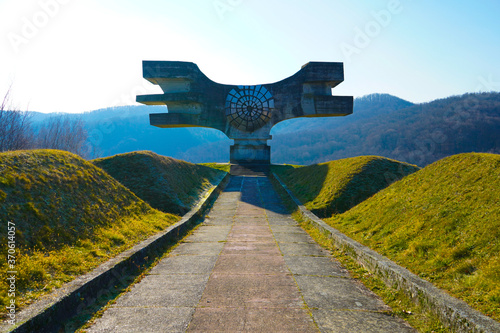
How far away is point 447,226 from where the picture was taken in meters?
A: 6.37

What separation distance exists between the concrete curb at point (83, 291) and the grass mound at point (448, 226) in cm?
509

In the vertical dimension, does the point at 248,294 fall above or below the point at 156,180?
below

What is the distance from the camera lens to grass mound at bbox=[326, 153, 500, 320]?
15.9ft

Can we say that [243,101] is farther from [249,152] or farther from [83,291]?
[83,291]

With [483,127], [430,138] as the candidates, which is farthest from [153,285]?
[430,138]

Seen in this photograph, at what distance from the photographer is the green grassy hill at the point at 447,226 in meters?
4.86

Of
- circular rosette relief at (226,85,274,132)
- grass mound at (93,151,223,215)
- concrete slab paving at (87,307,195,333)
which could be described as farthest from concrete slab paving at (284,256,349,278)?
circular rosette relief at (226,85,274,132)

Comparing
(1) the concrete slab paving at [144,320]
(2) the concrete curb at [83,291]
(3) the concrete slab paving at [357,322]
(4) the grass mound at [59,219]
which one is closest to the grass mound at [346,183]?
(4) the grass mound at [59,219]

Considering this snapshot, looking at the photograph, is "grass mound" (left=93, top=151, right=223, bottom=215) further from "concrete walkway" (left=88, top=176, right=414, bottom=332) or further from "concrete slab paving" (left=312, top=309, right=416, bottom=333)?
"concrete slab paving" (left=312, top=309, right=416, bottom=333)

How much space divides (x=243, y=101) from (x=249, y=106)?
0.82m

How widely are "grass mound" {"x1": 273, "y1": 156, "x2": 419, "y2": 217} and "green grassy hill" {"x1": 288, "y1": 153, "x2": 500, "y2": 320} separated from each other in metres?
2.58

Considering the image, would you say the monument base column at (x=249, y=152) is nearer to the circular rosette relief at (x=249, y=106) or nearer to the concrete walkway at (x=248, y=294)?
the circular rosette relief at (x=249, y=106)

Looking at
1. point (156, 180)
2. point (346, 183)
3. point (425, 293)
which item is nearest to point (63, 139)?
point (156, 180)

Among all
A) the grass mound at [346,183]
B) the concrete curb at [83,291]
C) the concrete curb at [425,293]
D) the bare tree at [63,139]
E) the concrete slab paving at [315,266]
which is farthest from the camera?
the bare tree at [63,139]
